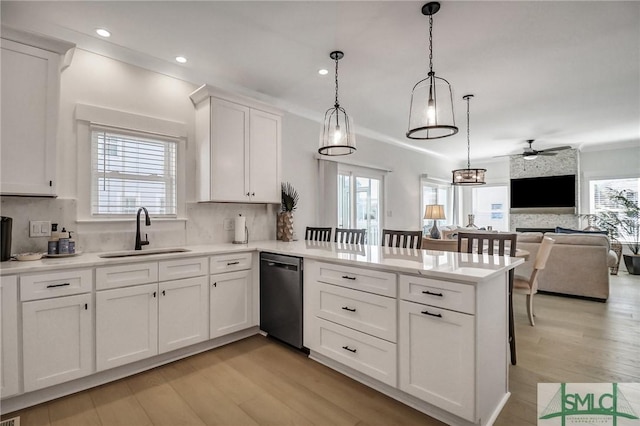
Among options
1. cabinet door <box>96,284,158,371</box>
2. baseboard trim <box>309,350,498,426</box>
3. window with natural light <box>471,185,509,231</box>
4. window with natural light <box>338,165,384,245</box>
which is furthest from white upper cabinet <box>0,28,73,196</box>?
window with natural light <box>471,185,509,231</box>

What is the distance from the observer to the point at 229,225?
3611 mm

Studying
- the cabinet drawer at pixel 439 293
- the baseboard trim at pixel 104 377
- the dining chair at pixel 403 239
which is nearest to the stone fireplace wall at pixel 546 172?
the dining chair at pixel 403 239

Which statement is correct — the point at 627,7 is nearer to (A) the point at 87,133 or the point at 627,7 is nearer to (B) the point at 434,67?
(B) the point at 434,67

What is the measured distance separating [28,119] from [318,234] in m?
2.83

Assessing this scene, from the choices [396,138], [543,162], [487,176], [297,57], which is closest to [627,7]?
[297,57]

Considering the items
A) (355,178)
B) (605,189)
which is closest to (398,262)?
(355,178)

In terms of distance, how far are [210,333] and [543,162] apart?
829 centimetres

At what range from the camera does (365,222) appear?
5660 mm

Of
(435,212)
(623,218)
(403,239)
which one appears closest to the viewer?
(403,239)

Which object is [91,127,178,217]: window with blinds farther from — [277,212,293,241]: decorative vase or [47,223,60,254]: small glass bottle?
[277,212,293,241]: decorative vase

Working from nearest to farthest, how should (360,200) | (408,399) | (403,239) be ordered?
(408,399) → (403,239) → (360,200)

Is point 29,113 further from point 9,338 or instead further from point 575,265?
point 575,265

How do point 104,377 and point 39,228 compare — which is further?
point 39,228

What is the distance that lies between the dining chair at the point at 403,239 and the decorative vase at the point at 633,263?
587 cm
